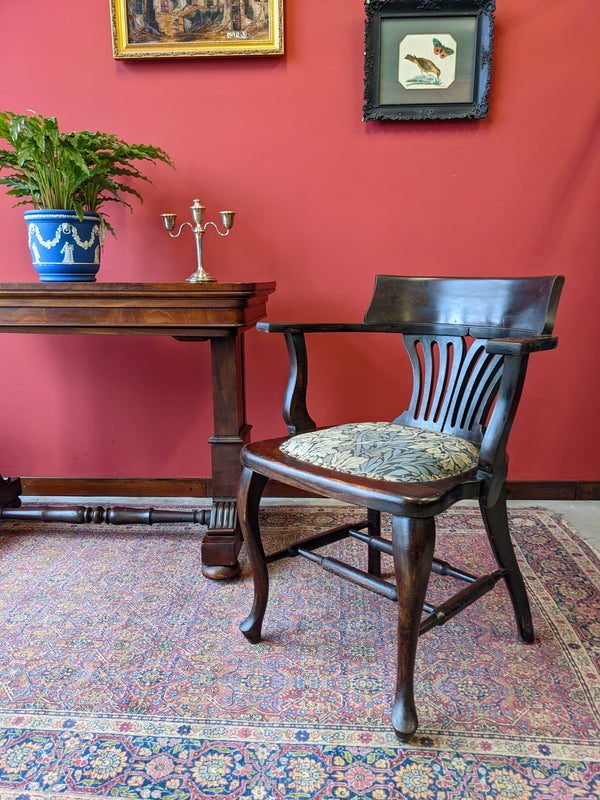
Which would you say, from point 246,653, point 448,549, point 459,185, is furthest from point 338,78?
point 246,653

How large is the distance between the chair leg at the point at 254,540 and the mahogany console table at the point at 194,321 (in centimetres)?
36

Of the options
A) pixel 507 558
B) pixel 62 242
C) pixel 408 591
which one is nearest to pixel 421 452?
pixel 408 591

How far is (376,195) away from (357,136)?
25 centimetres

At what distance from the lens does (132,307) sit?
1796 millimetres

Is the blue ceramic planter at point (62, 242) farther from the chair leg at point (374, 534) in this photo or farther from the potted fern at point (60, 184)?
the chair leg at point (374, 534)

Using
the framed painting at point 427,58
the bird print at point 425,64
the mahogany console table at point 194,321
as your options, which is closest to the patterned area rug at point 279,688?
the mahogany console table at point 194,321

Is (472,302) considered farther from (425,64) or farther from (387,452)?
(425,64)

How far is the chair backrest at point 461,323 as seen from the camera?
1.46 meters

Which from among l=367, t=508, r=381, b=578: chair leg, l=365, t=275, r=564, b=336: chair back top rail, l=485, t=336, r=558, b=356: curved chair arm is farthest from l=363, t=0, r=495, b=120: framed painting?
l=367, t=508, r=381, b=578: chair leg

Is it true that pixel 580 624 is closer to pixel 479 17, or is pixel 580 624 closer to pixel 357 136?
pixel 357 136

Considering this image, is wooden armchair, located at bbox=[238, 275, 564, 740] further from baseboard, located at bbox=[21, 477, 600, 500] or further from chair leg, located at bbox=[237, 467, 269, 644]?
baseboard, located at bbox=[21, 477, 600, 500]

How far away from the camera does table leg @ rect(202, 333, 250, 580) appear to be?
1896mm

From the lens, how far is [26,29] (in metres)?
2.32

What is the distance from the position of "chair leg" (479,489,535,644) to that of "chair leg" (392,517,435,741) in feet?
1.12
